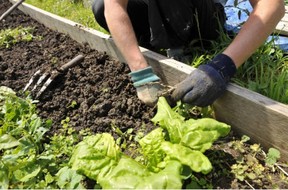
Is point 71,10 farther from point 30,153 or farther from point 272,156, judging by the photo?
point 272,156

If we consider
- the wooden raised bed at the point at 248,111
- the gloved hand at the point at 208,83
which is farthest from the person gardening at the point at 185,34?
the wooden raised bed at the point at 248,111

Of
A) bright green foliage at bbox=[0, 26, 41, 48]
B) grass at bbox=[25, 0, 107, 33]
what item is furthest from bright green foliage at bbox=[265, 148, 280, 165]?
bright green foliage at bbox=[0, 26, 41, 48]

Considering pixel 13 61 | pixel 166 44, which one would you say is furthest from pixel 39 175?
pixel 13 61

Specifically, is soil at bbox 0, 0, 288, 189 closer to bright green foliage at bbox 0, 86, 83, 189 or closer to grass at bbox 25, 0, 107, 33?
bright green foliage at bbox 0, 86, 83, 189

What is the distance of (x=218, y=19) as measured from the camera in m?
2.40

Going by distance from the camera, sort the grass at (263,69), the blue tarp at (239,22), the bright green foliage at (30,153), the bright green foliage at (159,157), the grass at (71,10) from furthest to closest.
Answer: the grass at (71,10)
the blue tarp at (239,22)
the grass at (263,69)
the bright green foliage at (30,153)
the bright green foliage at (159,157)

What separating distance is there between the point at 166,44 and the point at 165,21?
0.16m

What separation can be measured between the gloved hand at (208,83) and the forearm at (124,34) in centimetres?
34

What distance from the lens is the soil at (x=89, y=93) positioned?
5.61ft

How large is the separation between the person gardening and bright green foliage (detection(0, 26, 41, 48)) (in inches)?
40.2

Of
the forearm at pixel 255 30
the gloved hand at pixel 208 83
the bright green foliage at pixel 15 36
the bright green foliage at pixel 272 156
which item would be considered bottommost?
the bright green foliage at pixel 272 156

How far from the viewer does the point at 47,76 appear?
98.2 inches

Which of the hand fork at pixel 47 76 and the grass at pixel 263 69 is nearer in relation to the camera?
the grass at pixel 263 69

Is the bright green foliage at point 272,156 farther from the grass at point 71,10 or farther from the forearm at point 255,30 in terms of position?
the grass at point 71,10
